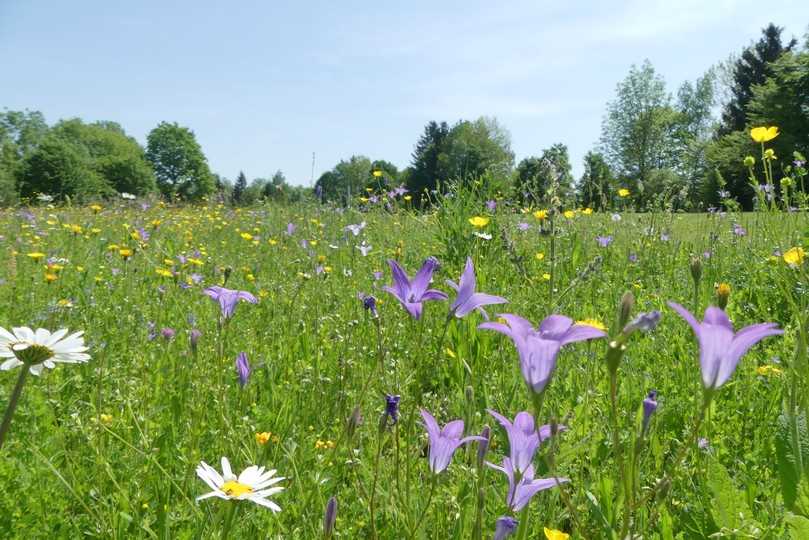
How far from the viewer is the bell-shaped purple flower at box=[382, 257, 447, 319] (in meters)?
1.28

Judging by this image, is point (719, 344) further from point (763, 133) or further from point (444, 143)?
point (444, 143)

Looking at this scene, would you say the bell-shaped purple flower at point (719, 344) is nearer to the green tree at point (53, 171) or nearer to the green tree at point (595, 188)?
the green tree at point (595, 188)

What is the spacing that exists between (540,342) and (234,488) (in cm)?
57

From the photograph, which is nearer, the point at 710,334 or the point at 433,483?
the point at 710,334

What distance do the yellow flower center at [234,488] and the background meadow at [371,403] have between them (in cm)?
20

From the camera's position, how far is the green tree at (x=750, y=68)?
142 feet

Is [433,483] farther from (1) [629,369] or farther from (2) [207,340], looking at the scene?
(2) [207,340]

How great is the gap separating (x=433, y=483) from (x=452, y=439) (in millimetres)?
87

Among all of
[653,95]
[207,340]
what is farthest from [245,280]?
[653,95]

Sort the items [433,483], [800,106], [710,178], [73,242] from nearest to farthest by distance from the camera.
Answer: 1. [433,483]
2. [73,242]
3. [710,178]
4. [800,106]

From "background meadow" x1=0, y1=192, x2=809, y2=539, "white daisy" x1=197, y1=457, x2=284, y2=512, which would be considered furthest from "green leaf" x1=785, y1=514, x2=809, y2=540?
"white daisy" x1=197, y1=457, x2=284, y2=512

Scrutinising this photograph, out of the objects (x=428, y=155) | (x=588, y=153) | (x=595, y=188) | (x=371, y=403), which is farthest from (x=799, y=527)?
(x=428, y=155)

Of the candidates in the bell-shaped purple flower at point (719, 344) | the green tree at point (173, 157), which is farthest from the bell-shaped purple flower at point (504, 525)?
the green tree at point (173, 157)

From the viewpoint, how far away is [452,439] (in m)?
1.09
